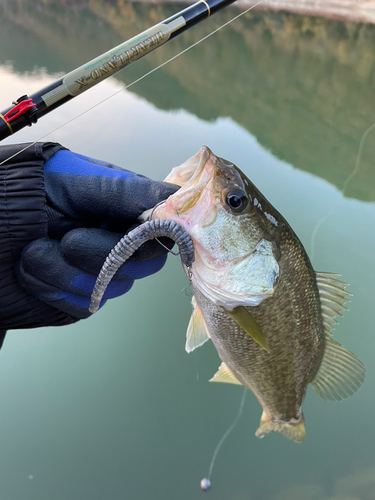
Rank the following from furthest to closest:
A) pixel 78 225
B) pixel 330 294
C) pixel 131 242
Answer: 1. pixel 330 294
2. pixel 78 225
3. pixel 131 242

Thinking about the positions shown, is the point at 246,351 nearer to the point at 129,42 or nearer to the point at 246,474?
the point at 246,474

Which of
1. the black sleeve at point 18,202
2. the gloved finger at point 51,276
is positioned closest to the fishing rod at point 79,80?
the black sleeve at point 18,202

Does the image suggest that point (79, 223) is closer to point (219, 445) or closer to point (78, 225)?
point (78, 225)

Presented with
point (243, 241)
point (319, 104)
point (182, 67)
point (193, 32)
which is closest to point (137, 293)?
point (243, 241)

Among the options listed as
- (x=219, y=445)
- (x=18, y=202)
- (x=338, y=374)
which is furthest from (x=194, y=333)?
(x=219, y=445)

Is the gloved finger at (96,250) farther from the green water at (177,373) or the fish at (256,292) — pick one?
the green water at (177,373)

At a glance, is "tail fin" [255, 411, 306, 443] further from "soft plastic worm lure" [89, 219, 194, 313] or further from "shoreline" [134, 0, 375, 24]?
"shoreline" [134, 0, 375, 24]
